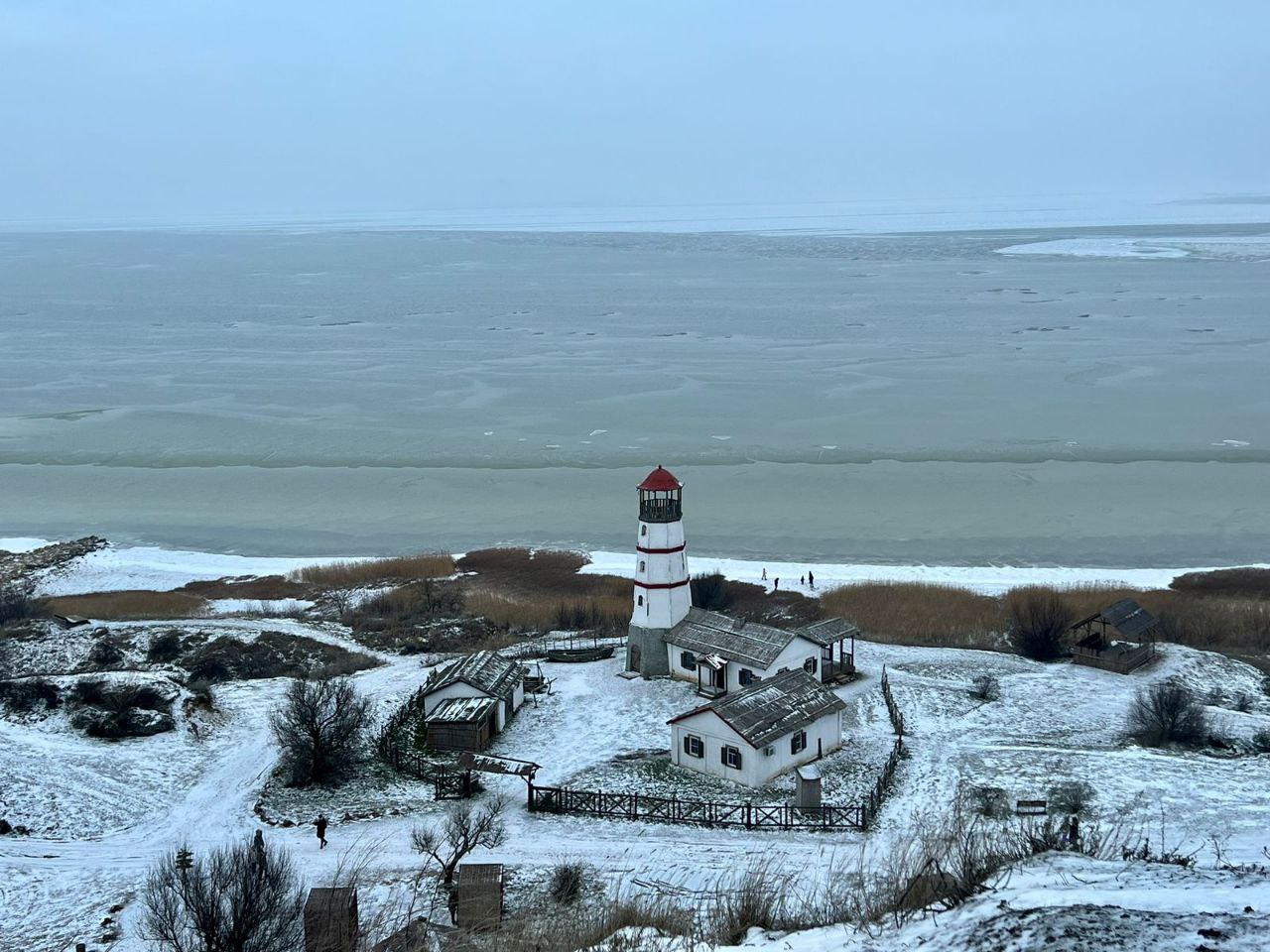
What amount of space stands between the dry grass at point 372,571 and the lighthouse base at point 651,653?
1454 centimetres

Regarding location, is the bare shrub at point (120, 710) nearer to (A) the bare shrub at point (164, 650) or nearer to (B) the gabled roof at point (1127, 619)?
(A) the bare shrub at point (164, 650)

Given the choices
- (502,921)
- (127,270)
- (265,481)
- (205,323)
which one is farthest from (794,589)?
(127,270)

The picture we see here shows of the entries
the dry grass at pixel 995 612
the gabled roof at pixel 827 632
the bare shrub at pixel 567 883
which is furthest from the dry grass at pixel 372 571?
the bare shrub at pixel 567 883

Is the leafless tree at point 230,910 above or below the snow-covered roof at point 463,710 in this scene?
above

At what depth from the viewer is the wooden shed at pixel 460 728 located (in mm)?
26297

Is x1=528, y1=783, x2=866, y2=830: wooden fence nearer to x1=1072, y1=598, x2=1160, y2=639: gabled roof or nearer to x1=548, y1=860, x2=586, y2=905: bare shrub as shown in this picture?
x1=548, y1=860, x2=586, y2=905: bare shrub

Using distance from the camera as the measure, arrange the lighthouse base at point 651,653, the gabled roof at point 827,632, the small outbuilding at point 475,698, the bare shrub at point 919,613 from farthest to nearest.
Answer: the bare shrub at point 919,613 < the lighthouse base at point 651,653 < the gabled roof at point 827,632 < the small outbuilding at point 475,698

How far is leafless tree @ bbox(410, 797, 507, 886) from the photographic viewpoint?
759 inches

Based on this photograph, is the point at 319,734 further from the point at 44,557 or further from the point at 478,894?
the point at 44,557

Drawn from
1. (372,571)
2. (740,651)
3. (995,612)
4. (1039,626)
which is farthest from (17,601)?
(1039,626)

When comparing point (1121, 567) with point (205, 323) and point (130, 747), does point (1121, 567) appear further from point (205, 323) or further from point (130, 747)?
point (205, 323)

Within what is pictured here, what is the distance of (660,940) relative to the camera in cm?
1358

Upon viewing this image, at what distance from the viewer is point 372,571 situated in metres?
44.6

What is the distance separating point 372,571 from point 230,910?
29237 mm
